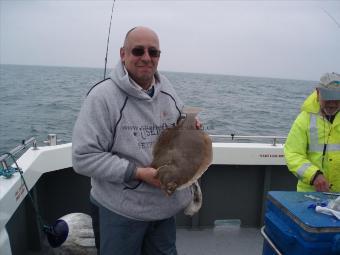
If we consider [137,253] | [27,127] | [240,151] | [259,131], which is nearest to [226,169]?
[240,151]

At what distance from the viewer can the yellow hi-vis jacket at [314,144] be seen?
268 centimetres

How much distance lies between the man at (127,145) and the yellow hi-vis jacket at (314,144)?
1046mm

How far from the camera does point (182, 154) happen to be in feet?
6.54

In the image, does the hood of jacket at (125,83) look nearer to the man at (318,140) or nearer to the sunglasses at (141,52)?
the sunglasses at (141,52)

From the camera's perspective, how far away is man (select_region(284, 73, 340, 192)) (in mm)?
2654

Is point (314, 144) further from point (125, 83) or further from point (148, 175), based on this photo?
point (125, 83)

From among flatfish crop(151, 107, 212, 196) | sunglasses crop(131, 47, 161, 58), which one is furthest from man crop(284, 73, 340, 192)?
sunglasses crop(131, 47, 161, 58)

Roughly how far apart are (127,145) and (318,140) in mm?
1552

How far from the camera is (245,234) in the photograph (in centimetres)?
437

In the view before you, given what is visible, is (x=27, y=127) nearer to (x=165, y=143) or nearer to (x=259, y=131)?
(x=259, y=131)

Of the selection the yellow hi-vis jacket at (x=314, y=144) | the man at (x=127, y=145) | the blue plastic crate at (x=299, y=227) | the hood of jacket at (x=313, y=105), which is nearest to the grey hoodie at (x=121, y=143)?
the man at (x=127, y=145)

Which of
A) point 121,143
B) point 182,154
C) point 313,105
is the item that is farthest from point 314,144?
point 121,143

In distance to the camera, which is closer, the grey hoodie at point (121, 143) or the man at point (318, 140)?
the grey hoodie at point (121, 143)

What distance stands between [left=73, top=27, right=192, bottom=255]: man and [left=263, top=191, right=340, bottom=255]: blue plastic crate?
626 mm
